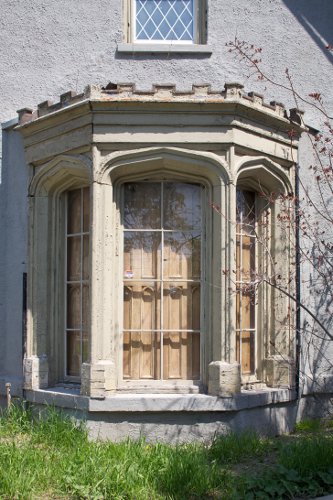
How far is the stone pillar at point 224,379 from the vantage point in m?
6.49

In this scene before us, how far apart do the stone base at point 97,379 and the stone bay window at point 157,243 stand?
0.01 m

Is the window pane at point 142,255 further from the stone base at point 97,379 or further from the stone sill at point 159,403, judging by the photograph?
the stone sill at point 159,403

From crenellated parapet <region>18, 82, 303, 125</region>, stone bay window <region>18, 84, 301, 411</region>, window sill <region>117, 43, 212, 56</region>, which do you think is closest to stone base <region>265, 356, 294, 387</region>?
stone bay window <region>18, 84, 301, 411</region>

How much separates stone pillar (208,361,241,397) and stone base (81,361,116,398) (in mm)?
1014

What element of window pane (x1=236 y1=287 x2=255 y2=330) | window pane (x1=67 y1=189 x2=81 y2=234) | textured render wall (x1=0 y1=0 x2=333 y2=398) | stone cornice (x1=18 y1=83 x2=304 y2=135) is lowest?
window pane (x1=236 y1=287 x2=255 y2=330)

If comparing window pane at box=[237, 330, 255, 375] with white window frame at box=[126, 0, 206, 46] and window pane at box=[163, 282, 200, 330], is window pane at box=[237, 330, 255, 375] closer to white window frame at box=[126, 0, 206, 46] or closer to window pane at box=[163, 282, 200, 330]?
window pane at box=[163, 282, 200, 330]

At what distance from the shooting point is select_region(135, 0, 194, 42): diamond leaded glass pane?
25.7ft

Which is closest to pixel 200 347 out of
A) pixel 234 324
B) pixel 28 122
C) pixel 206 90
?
pixel 234 324

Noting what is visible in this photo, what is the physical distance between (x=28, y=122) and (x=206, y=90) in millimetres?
2042

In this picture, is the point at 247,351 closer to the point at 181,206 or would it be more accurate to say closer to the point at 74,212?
the point at 181,206

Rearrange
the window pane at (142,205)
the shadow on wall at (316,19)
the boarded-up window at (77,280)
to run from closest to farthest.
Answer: the window pane at (142,205)
the boarded-up window at (77,280)
the shadow on wall at (316,19)

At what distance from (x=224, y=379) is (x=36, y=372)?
Result: 6.77ft

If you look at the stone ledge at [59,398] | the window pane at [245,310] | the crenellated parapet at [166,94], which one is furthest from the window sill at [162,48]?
the stone ledge at [59,398]

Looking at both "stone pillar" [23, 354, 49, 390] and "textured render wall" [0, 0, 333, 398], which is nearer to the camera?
"stone pillar" [23, 354, 49, 390]
